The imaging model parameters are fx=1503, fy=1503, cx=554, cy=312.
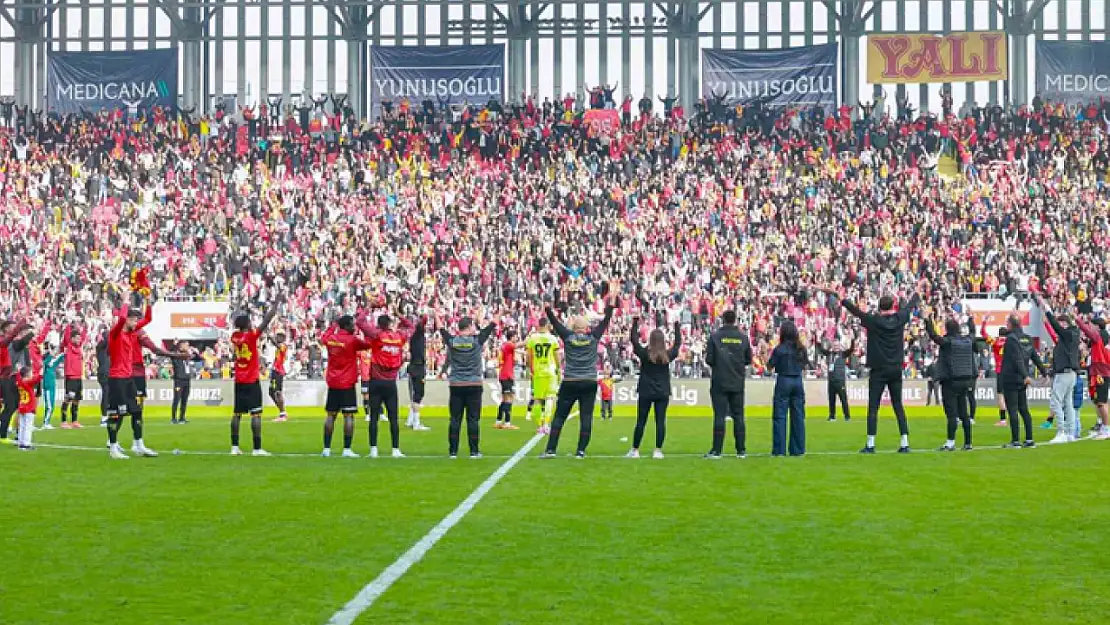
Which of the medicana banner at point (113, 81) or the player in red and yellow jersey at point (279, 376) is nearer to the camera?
the player in red and yellow jersey at point (279, 376)

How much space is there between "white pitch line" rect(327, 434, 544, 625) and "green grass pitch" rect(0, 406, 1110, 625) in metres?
0.09

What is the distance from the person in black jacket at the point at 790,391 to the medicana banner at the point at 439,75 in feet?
134

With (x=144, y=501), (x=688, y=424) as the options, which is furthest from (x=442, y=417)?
(x=144, y=501)

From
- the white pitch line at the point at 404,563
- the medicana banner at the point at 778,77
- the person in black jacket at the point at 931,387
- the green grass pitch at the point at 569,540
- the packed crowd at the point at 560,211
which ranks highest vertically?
the medicana banner at the point at 778,77

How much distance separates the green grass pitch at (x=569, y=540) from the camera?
28.2 feet

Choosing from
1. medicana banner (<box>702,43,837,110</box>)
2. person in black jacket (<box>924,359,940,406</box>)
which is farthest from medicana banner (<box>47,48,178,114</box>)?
person in black jacket (<box>924,359,940,406</box>)

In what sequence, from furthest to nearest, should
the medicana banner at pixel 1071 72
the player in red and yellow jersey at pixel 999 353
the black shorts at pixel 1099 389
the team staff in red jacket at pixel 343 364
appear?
the medicana banner at pixel 1071 72, the black shorts at pixel 1099 389, the player in red and yellow jersey at pixel 999 353, the team staff in red jacket at pixel 343 364

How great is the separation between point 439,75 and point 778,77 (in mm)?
13546

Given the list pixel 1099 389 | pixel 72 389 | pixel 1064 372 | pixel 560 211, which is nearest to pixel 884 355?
pixel 1064 372

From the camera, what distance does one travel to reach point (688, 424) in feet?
104

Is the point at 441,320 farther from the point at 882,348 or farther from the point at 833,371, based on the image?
the point at 882,348

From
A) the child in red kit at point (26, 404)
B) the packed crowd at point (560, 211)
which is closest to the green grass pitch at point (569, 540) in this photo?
the child in red kit at point (26, 404)

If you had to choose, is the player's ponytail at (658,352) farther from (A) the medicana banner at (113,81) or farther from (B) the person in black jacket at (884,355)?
(A) the medicana banner at (113,81)

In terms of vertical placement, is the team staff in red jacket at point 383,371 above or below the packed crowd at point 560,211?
below
